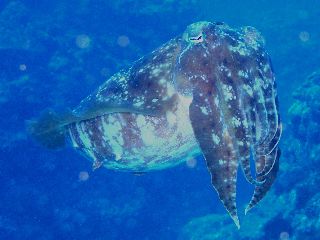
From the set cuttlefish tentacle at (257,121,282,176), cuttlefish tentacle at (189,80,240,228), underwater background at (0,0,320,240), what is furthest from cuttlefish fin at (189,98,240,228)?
underwater background at (0,0,320,240)

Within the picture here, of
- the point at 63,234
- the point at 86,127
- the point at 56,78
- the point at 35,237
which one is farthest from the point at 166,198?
the point at 86,127

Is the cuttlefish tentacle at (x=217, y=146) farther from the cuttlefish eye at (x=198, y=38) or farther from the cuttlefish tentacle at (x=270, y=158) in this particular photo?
the cuttlefish eye at (x=198, y=38)

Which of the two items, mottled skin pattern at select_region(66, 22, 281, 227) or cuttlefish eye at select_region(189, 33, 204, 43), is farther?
cuttlefish eye at select_region(189, 33, 204, 43)

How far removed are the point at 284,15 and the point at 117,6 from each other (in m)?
25.2

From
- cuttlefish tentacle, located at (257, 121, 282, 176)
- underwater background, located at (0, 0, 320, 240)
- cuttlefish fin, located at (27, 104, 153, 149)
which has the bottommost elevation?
underwater background, located at (0, 0, 320, 240)

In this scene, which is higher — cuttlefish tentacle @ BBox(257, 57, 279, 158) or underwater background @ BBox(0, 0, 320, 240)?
cuttlefish tentacle @ BBox(257, 57, 279, 158)

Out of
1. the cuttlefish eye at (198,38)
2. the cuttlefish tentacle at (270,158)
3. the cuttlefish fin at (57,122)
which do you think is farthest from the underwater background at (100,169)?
the cuttlefish eye at (198,38)

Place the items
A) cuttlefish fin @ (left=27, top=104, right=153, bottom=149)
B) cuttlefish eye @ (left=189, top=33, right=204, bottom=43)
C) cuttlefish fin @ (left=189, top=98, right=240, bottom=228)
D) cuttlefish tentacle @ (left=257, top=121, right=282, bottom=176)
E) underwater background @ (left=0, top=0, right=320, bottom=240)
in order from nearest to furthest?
1. cuttlefish fin @ (left=189, top=98, right=240, bottom=228)
2. cuttlefish tentacle @ (left=257, top=121, right=282, bottom=176)
3. cuttlefish eye @ (left=189, top=33, right=204, bottom=43)
4. cuttlefish fin @ (left=27, top=104, right=153, bottom=149)
5. underwater background @ (left=0, top=0, right=320, bottom=240)

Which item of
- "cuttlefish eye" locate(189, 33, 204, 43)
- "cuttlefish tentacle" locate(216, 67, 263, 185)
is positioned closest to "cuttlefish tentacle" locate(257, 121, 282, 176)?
"cuttlefish tentacle" locate(216, 67, 263, 185)

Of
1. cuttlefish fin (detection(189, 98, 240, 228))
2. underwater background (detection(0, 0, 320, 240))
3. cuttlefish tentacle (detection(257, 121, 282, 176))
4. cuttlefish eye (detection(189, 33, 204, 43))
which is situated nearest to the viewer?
cuttlefish fin (detection(189, 98, 240, 228))

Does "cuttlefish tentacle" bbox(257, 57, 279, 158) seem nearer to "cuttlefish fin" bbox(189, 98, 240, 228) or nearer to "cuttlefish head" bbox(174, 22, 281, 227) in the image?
"cuttlefish head" bbox(174, 22, 281, 227)

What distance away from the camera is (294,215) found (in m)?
12.4

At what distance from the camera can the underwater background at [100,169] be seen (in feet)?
47.8

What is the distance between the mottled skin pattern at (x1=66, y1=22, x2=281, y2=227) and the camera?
2.63 meters
